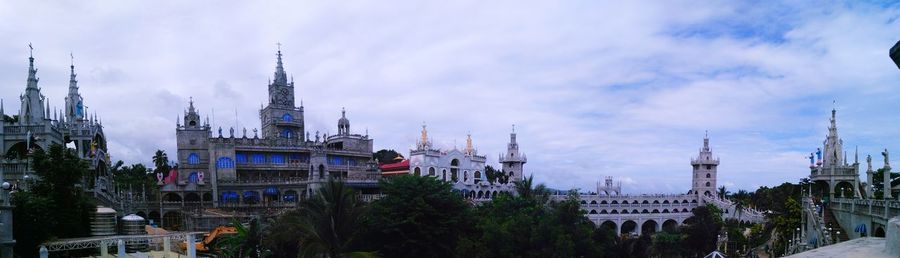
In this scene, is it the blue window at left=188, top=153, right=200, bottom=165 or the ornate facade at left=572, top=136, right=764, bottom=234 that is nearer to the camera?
the blue window at left=188, top=153, right=200, bottom=165

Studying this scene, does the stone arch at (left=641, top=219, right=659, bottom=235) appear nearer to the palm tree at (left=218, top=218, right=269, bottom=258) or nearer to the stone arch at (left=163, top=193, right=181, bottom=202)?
the stone arch at (left=163, top=193, right=181, bottom=202)

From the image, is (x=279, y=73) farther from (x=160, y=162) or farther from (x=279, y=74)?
(x=160, y=162)

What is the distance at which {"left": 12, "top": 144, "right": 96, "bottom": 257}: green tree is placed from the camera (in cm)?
2227

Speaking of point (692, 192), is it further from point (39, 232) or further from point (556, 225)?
point (39, 232)

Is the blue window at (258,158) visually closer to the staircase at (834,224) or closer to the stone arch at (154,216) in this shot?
the stone arch at (154,216)

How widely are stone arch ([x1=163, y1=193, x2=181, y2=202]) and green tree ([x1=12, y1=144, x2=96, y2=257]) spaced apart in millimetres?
30167

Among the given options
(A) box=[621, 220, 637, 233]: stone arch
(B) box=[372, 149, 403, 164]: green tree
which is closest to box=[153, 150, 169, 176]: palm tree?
(B) box=[372, 149, 403, 164]: green tree

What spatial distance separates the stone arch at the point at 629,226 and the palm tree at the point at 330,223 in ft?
185

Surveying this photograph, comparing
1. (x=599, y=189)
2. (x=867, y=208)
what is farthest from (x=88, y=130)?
(x=599, y=189)

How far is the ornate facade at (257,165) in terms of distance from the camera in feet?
182

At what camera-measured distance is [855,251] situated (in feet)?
20.2

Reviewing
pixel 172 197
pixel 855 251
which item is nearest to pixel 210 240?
pixel 172 197

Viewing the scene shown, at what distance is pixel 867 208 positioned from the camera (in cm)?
2592

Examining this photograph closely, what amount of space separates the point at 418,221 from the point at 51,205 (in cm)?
1767
